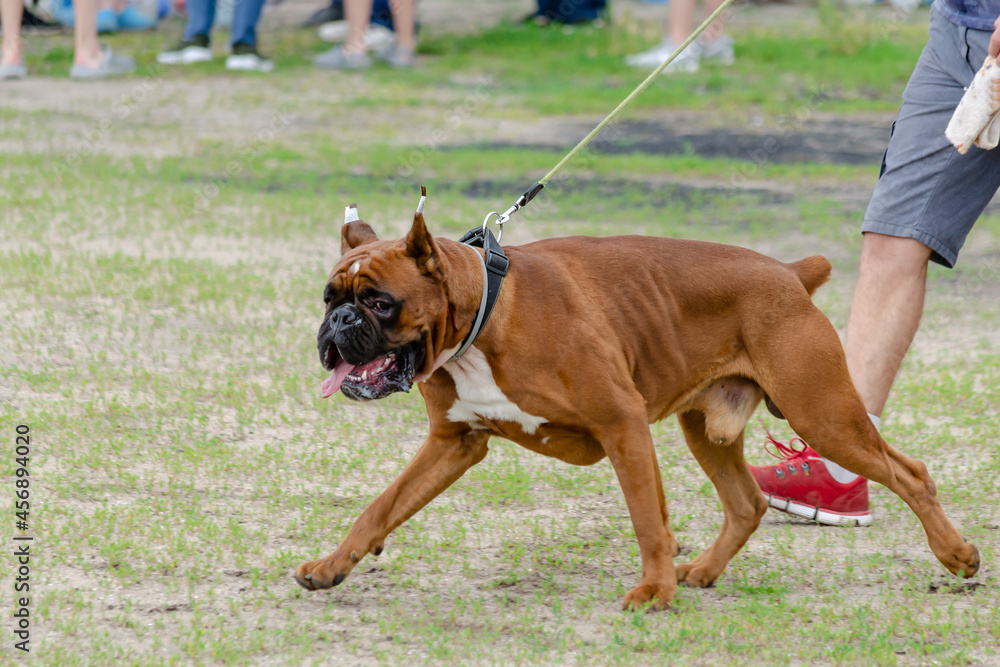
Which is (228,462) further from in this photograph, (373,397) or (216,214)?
(216,214)

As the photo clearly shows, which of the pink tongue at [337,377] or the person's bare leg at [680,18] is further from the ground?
the pink tongue at [337,377]

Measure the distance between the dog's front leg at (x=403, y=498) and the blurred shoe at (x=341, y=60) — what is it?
37.3ft

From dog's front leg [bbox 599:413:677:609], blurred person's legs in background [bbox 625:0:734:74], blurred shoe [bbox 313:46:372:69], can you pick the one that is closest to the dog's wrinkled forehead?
dog's front leg [bbox 599:413:677:609]

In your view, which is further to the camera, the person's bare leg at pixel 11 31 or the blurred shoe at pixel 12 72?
the blurred shoe at pixel 12 72

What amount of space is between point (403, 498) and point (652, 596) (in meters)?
0.85

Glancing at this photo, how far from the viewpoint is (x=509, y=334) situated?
132 inches

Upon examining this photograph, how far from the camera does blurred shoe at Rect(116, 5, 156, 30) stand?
15.9m

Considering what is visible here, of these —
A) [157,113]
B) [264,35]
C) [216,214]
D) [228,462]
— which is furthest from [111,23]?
[228,462]

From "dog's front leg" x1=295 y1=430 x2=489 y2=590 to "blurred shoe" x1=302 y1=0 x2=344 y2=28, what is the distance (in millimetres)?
14451

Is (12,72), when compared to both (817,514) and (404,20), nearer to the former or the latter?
(404,20)

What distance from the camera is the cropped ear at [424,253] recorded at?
10.4ft

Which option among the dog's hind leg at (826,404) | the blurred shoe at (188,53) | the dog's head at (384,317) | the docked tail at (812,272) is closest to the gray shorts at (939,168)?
the docked tail at (812,272)

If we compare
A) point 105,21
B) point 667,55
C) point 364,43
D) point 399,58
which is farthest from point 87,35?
point 667,55

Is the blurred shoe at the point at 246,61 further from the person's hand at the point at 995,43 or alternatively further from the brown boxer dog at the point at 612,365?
the person's hand at the point at 995,43
